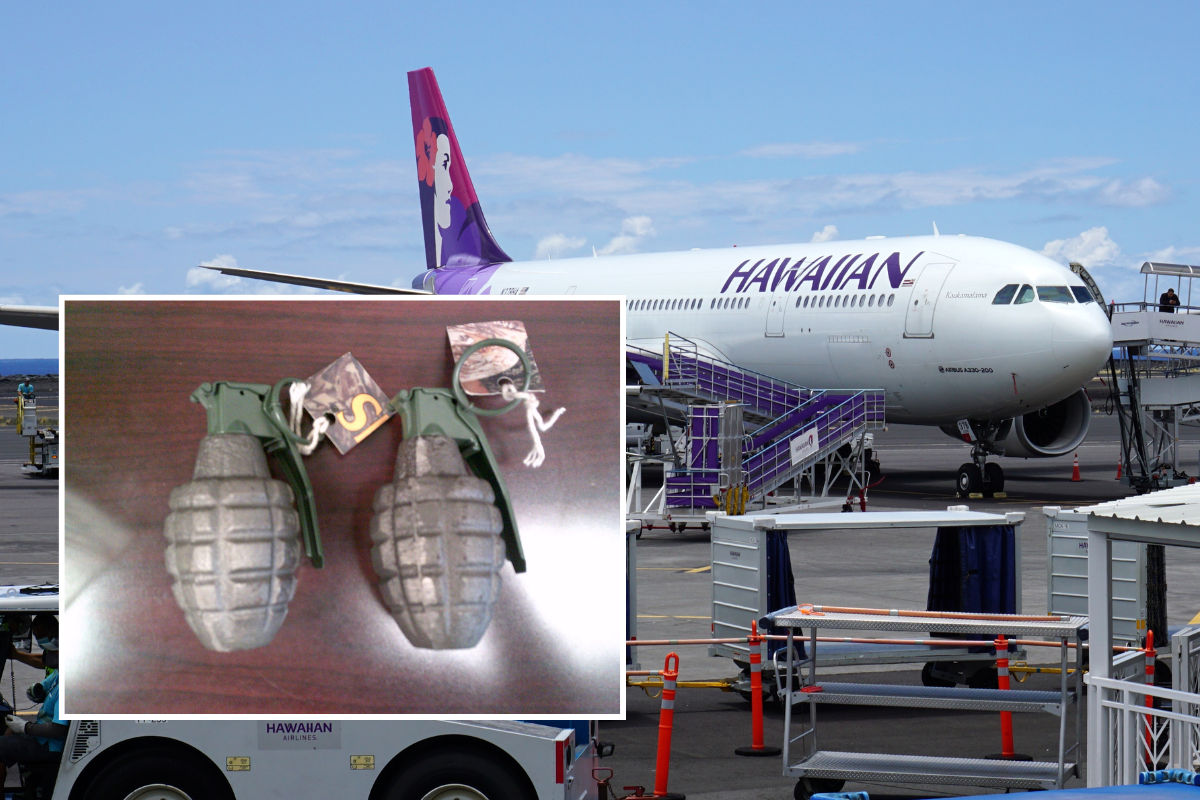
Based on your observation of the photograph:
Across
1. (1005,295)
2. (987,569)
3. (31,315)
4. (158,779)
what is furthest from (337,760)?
(1005,295)

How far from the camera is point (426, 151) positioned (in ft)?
139

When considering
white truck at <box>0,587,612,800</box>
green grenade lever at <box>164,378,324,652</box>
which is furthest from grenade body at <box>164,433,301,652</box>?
white truck at <box>0,587,612,800</box>

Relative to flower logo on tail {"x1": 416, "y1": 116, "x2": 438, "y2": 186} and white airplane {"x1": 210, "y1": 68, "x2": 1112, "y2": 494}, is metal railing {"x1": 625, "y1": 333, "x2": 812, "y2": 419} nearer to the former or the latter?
white airplane {"x1": 210, "y1": 68, "x2": 1112, "y2": 494}

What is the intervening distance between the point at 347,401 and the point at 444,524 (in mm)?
535

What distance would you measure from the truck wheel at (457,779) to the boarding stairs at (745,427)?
606 inches

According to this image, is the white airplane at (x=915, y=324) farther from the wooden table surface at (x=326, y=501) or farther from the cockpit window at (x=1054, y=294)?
the wooden table surface at (x=326, y=501)

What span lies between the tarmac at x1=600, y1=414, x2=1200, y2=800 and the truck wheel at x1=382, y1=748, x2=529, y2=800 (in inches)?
107

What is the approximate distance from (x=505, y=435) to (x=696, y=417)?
18451 mm

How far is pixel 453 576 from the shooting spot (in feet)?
15.9

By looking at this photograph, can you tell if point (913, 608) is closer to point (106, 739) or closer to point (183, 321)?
point (106, 739)

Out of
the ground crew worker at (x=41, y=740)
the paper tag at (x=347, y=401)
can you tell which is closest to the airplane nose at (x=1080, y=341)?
the ground crew worker at (x=41, y=740)

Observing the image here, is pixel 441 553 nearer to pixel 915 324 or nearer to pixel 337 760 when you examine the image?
pixel 337 760

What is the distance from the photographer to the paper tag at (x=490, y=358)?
4.75 m

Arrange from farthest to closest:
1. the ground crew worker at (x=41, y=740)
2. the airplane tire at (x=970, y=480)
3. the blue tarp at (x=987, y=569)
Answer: the airplane tire at (x=970, y=480), the blue tarp at (x=987, y=569), the ground crew worker at (x=41, y=740)
